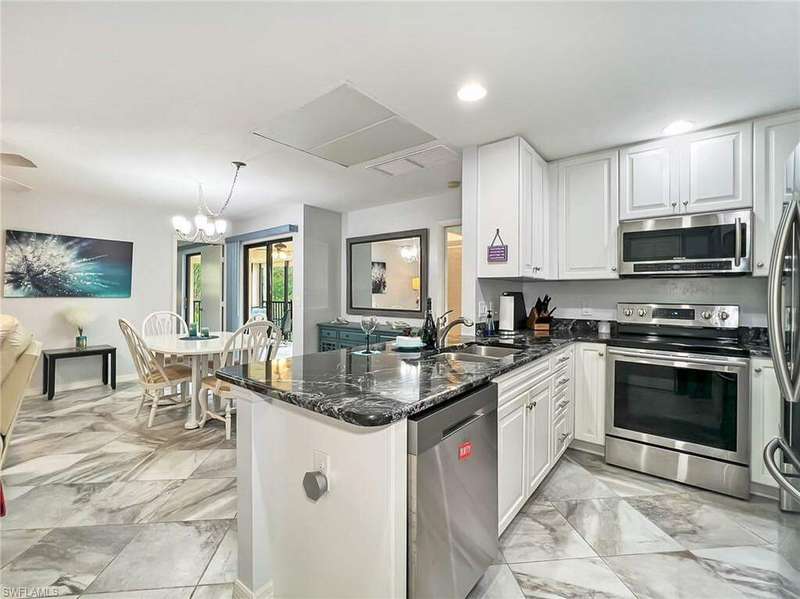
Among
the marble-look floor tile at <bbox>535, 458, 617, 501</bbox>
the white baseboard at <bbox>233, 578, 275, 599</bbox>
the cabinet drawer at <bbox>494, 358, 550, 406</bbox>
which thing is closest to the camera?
the white baseboard at <bbox>233, 578, 275, 599</bbox>

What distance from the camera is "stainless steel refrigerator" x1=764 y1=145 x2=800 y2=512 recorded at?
1.26 m

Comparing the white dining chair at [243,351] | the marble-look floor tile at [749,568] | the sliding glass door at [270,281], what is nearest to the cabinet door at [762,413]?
the marble-look floor tile at [749,568]

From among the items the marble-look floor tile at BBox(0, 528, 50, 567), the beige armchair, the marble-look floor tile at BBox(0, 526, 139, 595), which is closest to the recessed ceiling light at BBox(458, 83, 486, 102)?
the beige armchair

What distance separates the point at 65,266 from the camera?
15.1ft

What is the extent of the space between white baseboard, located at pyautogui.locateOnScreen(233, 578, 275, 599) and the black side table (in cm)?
429

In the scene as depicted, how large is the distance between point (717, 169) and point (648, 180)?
0.39 meters

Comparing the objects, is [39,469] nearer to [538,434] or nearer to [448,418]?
[448,418]

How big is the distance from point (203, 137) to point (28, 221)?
3.35 meters

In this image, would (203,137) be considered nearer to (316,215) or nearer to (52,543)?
(316,215)

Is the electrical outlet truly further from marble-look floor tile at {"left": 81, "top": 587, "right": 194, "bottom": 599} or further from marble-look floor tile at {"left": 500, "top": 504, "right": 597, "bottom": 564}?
marble-look floor tile at {"left": 500, "top": 504, "right": 597, "bottom": 564}

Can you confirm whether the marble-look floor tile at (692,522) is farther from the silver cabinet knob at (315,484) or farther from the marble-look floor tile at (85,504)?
the marble-look floor tile at (85,504)

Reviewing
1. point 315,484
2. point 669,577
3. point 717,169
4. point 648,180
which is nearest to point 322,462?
point 315,484

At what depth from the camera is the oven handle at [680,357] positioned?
7.34ft

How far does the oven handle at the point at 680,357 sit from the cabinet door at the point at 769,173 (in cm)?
62
